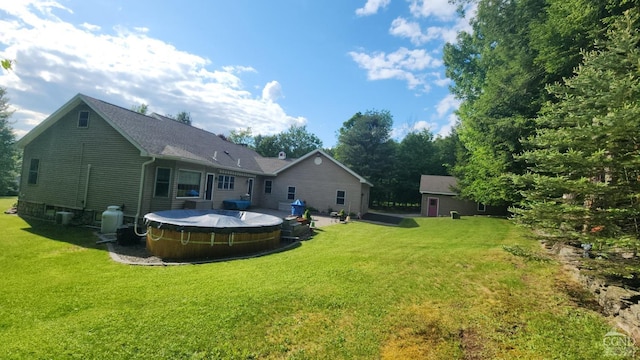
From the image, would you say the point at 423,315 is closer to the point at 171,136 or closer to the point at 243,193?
the point at 171,136

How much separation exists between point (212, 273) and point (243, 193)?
1395cm

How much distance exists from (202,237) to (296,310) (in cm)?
513

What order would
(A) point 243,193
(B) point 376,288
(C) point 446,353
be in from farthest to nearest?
1. (A) point 243,193
2. (B) point 376,288
3. (C) point 446,353

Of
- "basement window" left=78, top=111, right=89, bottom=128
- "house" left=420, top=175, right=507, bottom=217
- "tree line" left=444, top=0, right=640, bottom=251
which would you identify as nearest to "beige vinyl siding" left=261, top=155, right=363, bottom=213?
"tree line" left=444, top=0, right=640, bottom=251

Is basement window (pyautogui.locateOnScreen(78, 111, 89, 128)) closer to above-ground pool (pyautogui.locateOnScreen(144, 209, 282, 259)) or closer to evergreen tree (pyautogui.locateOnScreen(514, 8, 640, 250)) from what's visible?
above-ground pool (pyautogui.locateOnScreen(144, 209, 282, 259))

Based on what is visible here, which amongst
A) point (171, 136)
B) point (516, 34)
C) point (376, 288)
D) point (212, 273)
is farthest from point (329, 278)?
point (516, 34)

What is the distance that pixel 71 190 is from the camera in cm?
1388

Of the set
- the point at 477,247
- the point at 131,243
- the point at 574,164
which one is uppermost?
the point at 574,164

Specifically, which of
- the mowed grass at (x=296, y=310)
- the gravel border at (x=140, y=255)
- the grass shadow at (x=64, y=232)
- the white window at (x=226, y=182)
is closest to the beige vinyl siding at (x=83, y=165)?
the grass shadow at (x=64, y=232)

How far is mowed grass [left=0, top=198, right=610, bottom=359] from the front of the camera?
406 cm

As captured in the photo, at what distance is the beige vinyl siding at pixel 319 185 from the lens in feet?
72.0

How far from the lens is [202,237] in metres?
9.12

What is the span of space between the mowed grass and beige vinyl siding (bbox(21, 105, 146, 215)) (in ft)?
16.5

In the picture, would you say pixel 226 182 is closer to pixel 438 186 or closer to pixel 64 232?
pixel 64 232
